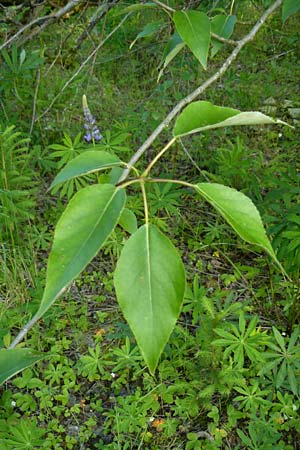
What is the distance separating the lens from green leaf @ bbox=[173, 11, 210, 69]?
773mm

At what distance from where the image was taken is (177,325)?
185cm

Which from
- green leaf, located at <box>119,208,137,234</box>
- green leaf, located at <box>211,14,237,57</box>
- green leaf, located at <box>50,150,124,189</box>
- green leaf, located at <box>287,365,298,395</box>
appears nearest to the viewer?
green leaf, located at <box>50,150,124,189</box>

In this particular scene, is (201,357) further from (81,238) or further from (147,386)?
(81,238)

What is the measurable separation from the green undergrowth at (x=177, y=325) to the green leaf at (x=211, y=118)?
83cm

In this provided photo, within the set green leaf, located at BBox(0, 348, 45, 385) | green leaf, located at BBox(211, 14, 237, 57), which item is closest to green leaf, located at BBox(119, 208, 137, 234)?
green leaf, located at BBox(0, 348, 45, 385)

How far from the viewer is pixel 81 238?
1.57ft

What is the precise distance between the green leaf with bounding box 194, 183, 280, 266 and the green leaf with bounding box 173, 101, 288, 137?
7 cm

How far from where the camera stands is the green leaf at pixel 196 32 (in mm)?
773

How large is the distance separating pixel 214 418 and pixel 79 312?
25.4 inches

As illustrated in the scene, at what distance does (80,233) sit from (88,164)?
0.40ft

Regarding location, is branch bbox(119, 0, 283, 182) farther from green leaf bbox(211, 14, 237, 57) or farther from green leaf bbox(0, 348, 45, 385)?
green leaf bbox(0, 348, 45, 385)

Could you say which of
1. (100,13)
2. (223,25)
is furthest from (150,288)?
(100,13)

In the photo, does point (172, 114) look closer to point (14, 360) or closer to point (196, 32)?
point (196, 32)

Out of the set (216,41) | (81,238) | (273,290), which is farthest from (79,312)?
(81,238)
